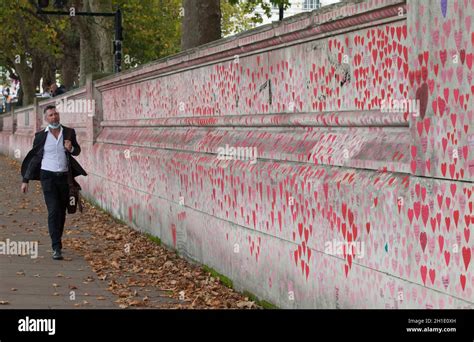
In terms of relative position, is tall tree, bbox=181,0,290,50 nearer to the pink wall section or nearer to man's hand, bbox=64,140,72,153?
the pink wall section

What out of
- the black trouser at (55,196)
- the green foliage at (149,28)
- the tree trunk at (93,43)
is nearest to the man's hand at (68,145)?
the black trouser at (55,196)

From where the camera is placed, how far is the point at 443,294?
6.21 m

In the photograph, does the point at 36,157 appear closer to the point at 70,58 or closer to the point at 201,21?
the point at 201,21

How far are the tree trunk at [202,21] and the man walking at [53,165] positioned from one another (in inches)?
282

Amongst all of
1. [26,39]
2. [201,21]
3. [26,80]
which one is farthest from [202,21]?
[26,80]

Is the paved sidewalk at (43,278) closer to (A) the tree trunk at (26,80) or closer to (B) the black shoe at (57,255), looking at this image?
(B) the black shoe at (57,255)

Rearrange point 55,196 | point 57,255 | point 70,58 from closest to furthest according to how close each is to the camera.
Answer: point 57,255
point 55,196
point 70,58

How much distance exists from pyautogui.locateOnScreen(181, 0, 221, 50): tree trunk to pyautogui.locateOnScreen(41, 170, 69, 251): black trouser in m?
7.38

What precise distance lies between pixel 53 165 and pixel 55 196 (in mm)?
374

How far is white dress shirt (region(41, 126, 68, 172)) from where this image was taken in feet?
45.0

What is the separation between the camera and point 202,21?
20.6 m

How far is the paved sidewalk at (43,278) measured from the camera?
9.70 m

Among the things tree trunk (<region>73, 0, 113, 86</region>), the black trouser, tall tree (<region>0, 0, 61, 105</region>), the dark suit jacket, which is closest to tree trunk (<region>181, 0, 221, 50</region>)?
the dark suit jacket
